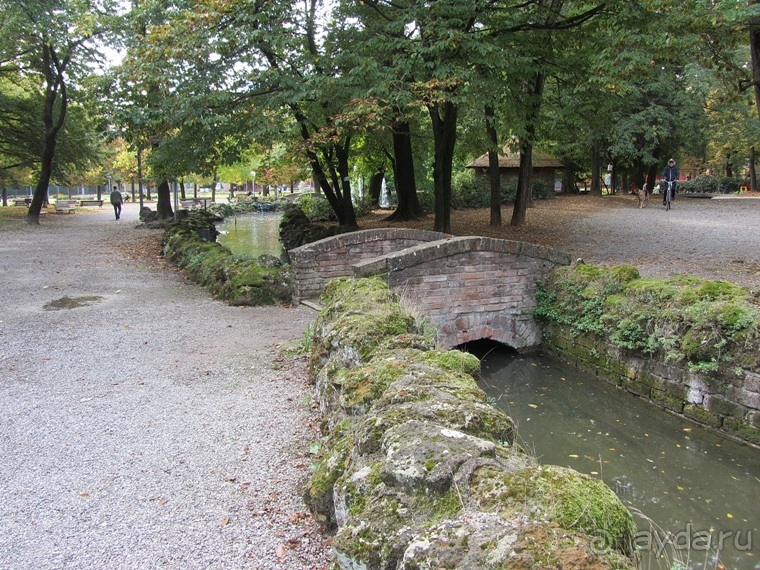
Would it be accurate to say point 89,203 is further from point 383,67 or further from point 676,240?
point 676,240

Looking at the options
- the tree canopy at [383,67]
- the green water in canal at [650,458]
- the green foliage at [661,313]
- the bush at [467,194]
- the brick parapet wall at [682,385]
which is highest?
the tree canopy at [383,67]

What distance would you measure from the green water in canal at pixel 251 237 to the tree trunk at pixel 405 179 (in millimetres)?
4809

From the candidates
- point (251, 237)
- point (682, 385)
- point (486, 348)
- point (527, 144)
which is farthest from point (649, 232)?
point (251, 237)

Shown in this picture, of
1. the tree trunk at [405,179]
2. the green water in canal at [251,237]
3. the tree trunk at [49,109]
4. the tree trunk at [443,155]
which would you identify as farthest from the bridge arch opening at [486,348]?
the tree trunk at [49,109]

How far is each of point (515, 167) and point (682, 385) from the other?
24884mm

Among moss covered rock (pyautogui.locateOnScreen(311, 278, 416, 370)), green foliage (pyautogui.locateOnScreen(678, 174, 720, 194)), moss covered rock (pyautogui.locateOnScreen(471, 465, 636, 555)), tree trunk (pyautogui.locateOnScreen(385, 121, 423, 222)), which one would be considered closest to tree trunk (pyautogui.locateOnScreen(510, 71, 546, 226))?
tree trunk (pyautogui.locateOnScreen(385, 121, 423, 222))

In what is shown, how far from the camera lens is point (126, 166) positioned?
4912 centimetres

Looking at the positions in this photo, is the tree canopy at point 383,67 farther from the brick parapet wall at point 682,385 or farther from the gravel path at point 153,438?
the gravel path at point 153,438

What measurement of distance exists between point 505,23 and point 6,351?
1199 cm

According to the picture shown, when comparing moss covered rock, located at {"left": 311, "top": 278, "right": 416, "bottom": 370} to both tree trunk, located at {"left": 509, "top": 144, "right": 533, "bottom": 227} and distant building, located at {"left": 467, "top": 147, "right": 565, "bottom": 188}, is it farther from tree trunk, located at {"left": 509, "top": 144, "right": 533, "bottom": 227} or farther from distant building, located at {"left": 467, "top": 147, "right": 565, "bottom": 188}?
distant building, located at {"left": 467, "top": 147, "right": 565, "bottom": 188}

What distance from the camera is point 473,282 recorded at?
987 centimetres

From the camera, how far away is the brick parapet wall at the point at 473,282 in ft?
30.6

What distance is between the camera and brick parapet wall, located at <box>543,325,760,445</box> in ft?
23.2

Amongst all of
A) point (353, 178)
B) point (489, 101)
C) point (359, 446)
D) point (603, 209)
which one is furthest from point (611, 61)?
point (353, 178)
